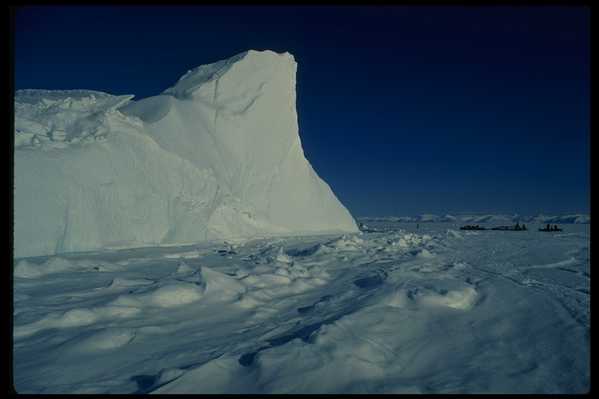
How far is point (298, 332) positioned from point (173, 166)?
1047cm

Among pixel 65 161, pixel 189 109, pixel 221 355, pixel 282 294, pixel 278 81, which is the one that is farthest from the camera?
pixel 278 81

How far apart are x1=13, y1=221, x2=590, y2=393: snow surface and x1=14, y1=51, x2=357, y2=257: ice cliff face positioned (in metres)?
2.77

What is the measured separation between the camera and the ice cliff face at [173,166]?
29.7 ft

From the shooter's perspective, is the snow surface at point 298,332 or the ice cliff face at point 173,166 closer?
the snow surface at point 298,332

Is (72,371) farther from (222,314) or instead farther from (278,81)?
(278,81)

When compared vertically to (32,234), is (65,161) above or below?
above

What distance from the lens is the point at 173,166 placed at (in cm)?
1295

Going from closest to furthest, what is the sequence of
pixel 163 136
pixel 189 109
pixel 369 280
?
pixel 369 280 < pixel 163 136 < pixel 189 109

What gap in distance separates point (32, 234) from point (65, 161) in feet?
7.05

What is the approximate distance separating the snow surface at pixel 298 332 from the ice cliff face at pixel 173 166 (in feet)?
9.09

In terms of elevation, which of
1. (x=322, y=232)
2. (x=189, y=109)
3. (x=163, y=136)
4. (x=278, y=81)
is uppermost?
(x=278, y=81)

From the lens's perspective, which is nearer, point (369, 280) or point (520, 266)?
point (369, 280)
